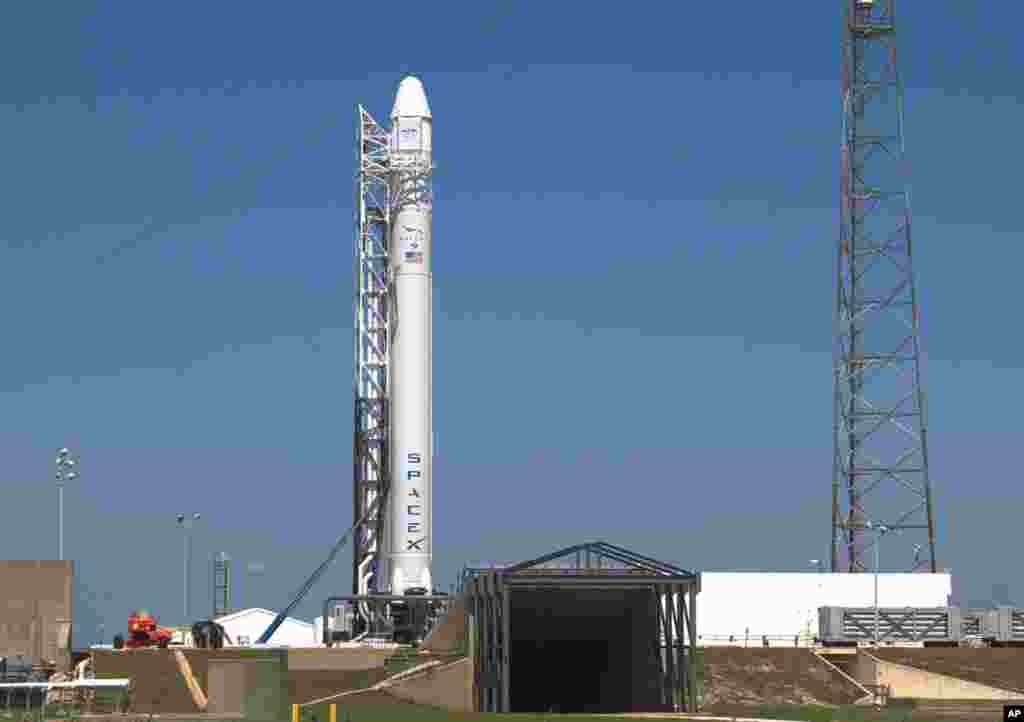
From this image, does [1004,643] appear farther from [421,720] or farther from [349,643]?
[421,720]

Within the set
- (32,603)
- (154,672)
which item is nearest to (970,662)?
(154,672)

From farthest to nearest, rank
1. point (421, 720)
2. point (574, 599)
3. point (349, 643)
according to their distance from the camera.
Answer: point (349, 643) → point (574, 599) → point (421, 720)

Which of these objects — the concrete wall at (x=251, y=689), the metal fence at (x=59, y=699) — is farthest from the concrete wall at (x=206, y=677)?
the metal fence at (x=59, y=699)

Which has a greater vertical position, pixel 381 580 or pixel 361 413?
pixel 361 413

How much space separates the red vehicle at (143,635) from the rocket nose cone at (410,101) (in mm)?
28740

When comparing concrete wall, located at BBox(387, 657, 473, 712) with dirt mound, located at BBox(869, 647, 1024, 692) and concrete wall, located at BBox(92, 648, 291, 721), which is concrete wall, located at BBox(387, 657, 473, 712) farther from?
dirt mound, located at BBox(869, 647, 1024, 692)

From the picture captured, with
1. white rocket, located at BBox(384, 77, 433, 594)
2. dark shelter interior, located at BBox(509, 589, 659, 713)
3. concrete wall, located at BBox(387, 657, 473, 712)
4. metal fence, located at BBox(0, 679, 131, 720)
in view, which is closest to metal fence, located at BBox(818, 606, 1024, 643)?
dark shelter interior, located at BBox(509, 589, 659, 713)

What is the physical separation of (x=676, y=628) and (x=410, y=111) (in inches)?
1212

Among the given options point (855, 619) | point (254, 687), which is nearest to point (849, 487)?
point (855, 619)

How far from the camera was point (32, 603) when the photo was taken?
82812 millimetres

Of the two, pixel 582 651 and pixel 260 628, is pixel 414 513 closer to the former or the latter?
pixel 582 651

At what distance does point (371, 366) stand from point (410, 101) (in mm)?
13149

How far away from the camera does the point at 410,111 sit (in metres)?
95.9

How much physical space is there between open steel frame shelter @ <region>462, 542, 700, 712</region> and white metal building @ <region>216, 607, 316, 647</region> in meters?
23.6
